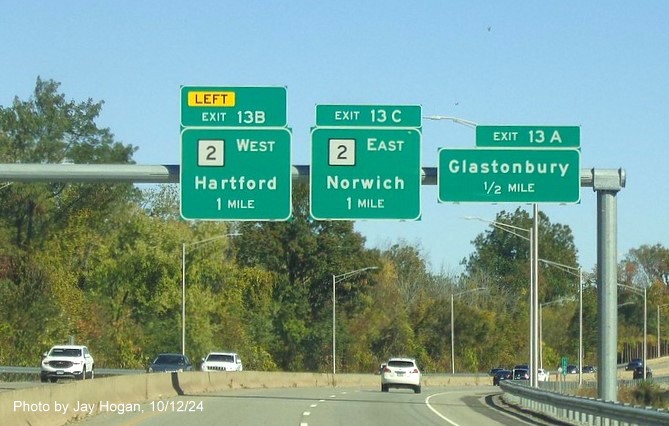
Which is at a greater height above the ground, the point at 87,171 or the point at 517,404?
the point at 87,171

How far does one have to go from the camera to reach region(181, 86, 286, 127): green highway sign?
2647cm

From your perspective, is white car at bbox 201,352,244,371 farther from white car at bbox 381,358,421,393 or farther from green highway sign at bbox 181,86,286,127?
green highway sign at bbox 181,86,286,127

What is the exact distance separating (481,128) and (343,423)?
7.13 metres

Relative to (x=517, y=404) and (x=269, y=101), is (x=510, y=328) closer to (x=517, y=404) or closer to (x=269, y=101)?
(x=517, y=404)

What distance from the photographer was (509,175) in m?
26.6

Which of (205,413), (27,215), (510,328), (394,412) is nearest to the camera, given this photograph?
(205,413)

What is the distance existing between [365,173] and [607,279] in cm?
564

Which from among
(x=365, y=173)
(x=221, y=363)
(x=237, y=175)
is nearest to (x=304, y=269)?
(x=221, y=363)

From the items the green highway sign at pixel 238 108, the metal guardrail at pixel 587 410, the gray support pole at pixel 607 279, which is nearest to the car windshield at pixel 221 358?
the metal guardrail at pixel 587 410

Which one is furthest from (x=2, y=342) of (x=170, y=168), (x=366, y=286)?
(x=170, y=168)

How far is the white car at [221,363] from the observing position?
59688 mm

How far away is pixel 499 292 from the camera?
15312 cm

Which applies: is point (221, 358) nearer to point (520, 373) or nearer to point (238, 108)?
point (520, 373)

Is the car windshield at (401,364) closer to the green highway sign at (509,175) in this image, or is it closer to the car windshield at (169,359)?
the car windshield at (169,359)
